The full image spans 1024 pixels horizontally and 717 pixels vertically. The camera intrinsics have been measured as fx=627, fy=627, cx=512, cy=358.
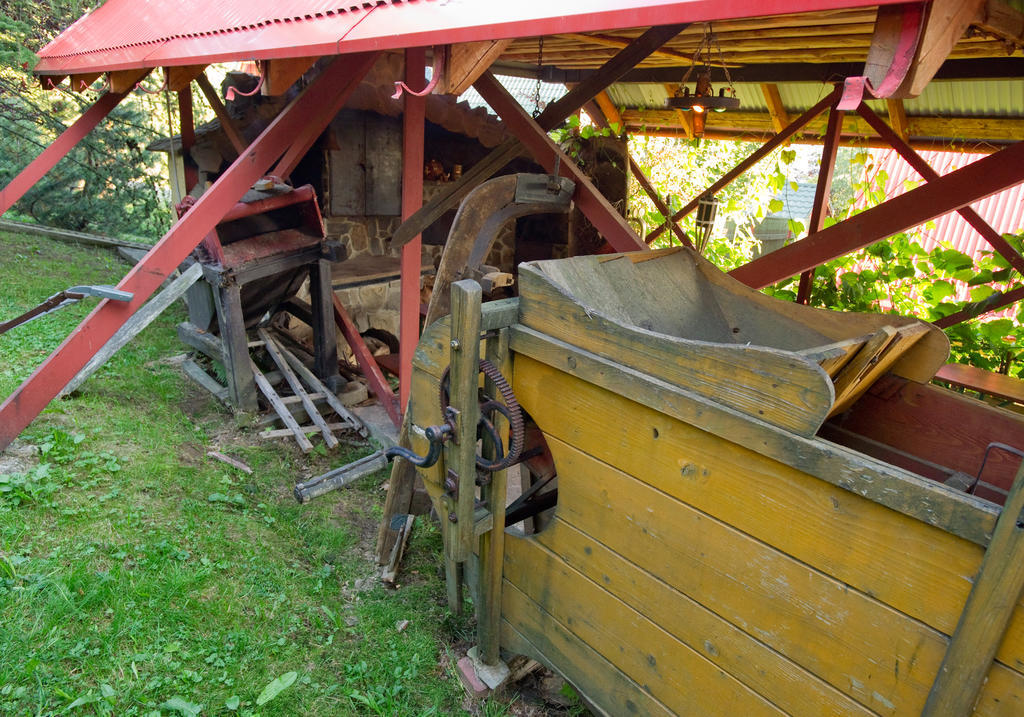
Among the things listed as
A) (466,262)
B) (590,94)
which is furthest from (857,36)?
(466,262)

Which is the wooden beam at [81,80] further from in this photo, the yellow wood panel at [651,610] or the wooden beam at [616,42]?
the yellow wood panel at [651,610]

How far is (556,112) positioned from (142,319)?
125 inches

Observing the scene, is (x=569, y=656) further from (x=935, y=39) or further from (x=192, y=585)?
(x=935, y=39)

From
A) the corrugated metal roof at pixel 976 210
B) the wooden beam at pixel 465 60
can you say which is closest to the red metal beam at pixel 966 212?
the wooden beam at pixel 465 60

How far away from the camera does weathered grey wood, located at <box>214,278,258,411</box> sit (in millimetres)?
4672

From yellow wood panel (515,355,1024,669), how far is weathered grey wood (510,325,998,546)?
0.13 feet

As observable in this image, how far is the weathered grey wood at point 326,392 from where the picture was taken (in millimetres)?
4980

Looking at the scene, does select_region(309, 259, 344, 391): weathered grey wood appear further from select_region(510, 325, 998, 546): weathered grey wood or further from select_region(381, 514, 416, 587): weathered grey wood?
select_region(510, 325, 998, 546): weathered grey wood

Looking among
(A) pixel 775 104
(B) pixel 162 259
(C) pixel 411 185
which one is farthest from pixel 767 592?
(A) pixel 775 104

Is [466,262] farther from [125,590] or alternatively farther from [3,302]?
[3,302]

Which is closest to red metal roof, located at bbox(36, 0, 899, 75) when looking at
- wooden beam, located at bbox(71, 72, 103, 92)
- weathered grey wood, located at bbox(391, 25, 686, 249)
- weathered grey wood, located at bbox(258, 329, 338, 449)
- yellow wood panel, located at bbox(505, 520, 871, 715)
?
wooden beam, located at bbox(71, 72, 103, 92)

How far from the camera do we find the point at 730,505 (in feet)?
5.25

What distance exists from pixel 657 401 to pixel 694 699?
2.88 ft

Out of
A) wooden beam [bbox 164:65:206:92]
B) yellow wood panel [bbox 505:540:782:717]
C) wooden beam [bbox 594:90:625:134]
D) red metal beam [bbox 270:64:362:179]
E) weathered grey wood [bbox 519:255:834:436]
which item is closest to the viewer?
weathered grey wood [bbox 519:255:834:436]
